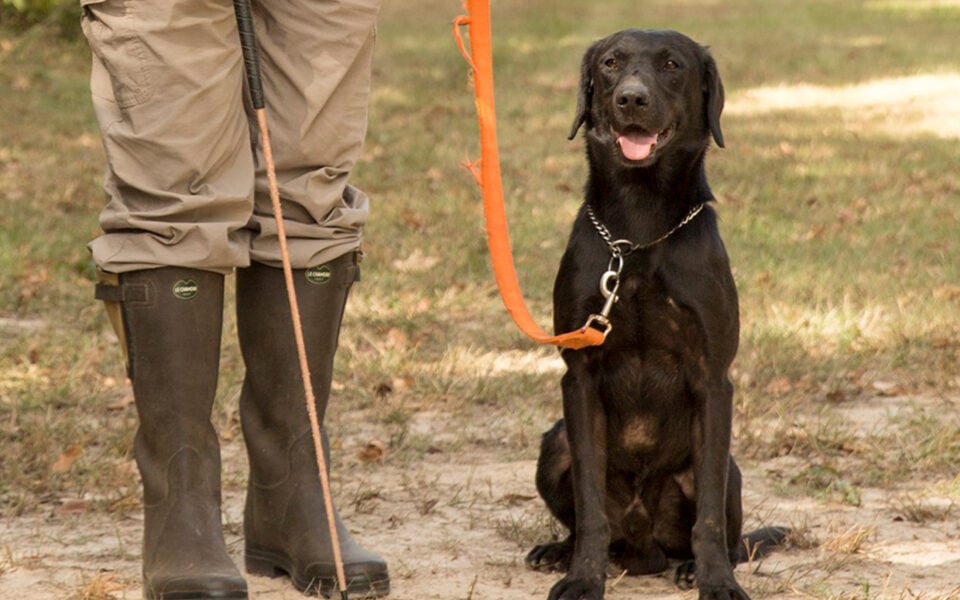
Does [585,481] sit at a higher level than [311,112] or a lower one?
lower

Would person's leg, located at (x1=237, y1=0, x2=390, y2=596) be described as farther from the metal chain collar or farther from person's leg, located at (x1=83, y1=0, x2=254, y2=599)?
the metal chain collar

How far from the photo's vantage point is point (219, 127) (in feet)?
9.59

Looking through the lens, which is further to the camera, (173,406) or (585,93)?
(585,93)

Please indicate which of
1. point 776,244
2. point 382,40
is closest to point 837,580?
point 776,244

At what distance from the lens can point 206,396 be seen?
3098 millimetres

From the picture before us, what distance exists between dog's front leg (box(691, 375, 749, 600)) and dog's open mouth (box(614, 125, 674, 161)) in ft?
1.75

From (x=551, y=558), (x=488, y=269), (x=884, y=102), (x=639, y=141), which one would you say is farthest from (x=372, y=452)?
(x=884, y=102)

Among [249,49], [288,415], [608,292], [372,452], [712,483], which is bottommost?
[372,452]

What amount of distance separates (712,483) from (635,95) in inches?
34.2

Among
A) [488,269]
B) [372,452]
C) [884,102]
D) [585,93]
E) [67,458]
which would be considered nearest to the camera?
[585,93]

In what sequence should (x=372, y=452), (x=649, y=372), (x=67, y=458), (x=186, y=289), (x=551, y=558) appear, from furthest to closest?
(x=372, y=452) < (x=67, y=458) < (x=551, y=558) < (x=649, y=372) < (x=186, y=289)

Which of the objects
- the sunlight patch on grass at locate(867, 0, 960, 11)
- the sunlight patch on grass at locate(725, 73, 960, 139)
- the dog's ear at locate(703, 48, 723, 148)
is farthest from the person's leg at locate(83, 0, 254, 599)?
the sunlight patch on grass at locate(867, 0, 960, 11)

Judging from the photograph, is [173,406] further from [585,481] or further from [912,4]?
[912,4]

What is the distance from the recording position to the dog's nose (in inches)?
127
